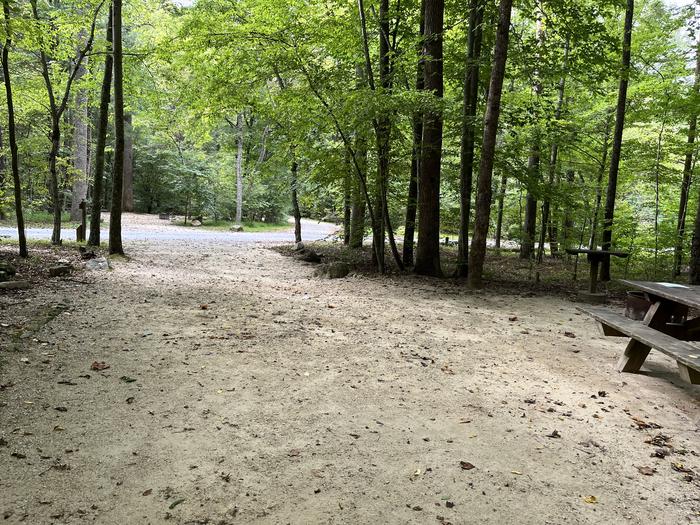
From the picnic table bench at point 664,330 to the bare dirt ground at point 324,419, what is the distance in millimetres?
245

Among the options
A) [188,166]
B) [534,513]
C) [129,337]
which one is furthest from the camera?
[188,166]

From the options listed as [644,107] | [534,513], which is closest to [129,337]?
[534,513]

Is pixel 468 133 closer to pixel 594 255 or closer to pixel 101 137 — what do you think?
pixel 594 255

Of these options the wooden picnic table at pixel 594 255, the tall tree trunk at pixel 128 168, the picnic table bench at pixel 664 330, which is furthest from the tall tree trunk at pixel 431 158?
the tall tree trunk at pixel 128 168

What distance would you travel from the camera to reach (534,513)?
2250 millimetres

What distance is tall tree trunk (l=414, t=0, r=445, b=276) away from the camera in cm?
859

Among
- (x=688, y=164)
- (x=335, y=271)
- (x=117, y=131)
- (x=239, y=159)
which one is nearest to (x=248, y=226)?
(x=239, y=159)

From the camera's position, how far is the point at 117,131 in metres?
9.55

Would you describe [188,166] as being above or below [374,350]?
above

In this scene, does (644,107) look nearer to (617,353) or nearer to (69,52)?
(617,353)

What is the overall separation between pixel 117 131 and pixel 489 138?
7.45 meters

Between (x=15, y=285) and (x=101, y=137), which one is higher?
(x=101, y=137)

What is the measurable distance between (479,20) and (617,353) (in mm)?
6894

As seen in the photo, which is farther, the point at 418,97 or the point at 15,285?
the point at 418,97
